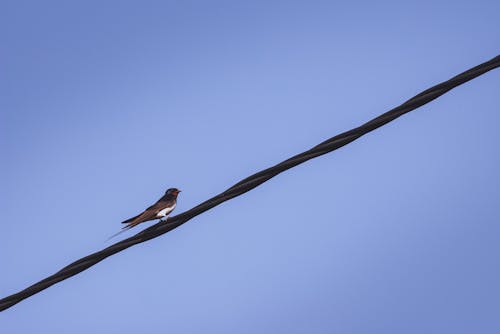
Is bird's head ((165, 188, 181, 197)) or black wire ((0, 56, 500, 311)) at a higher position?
bird's head ((165, 188, 181, 197))

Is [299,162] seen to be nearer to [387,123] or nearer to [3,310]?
[387,123]

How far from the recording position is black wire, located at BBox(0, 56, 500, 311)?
6.95m

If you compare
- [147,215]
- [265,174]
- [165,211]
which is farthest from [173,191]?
[265,174]

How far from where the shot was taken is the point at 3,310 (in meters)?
7.34

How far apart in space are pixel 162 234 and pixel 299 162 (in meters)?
1.30

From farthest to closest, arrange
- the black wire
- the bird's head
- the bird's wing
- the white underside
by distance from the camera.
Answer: the bird's head
the white underside
the bird's wing
the black wire

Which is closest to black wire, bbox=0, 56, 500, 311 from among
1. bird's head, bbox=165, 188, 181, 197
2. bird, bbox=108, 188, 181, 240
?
bird, bbox=108, 188, 181, 240

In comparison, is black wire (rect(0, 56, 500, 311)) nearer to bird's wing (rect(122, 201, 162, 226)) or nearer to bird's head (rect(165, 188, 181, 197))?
bird's wing (rect(122, 201, 162, 226))

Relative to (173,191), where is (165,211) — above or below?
below

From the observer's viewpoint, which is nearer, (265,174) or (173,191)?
(265,174)

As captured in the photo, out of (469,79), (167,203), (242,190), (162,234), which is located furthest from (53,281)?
(167,203)

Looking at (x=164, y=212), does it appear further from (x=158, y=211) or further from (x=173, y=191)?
(x=173, y=191)

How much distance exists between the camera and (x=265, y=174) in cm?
724

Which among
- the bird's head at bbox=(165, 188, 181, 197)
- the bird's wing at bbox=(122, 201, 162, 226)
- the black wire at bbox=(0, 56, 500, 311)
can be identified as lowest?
the black wire at bbox=(0, 56, 500, 311)
